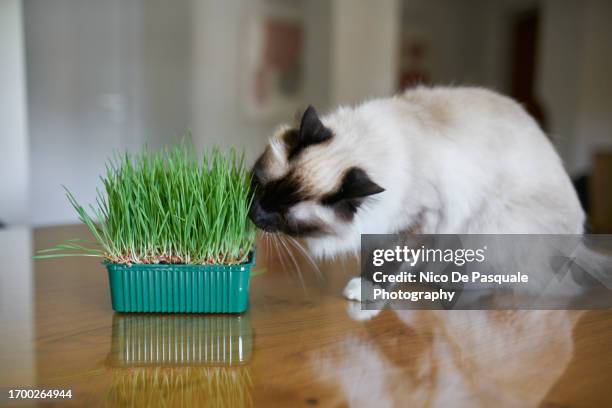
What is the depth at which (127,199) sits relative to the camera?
0.80 meters

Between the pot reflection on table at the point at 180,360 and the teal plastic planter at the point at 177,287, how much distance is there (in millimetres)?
17

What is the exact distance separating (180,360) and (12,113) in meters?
2.93

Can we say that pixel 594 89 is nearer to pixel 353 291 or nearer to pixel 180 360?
pixel 353 291

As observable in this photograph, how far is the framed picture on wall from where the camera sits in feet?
13.9

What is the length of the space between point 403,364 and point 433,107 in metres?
0.59

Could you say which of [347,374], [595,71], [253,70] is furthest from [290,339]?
[595,71]

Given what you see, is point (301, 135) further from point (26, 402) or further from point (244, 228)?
point (26, 402)

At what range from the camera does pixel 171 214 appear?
80 centimetres

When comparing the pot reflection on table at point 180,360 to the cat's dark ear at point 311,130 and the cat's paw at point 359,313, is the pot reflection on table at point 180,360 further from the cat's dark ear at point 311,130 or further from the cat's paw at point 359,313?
the cat's dark ear at point 311,130

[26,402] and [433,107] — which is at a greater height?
[433,107]

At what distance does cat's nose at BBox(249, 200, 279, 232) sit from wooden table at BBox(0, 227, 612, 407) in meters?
0.14

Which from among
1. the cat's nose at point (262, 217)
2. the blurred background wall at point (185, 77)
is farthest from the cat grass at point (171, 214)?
the blurred background wall at point (185, 77)

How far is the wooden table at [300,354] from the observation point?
1.83 ft

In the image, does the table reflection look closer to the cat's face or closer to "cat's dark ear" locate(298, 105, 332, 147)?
the cat's face
